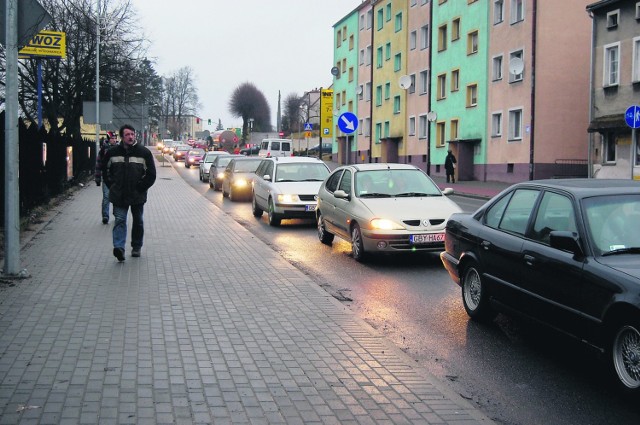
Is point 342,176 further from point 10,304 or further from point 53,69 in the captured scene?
A: point 53,69

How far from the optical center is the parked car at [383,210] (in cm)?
1081

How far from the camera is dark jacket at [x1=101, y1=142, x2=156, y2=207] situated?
1051cm

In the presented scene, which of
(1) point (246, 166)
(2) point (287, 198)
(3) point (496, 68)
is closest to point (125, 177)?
(2) point (287, 198)

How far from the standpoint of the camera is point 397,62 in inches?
2243

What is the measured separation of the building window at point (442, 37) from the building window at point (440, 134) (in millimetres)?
4852

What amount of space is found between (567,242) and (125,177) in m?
6.86

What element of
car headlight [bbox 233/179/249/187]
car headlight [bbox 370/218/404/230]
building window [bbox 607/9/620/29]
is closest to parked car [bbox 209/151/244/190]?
car headlight [bbox 233/179/249/187]

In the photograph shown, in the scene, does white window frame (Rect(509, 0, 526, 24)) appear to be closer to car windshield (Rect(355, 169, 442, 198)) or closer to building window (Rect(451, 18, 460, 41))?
building window (Rect(451, 18, 460, 41))

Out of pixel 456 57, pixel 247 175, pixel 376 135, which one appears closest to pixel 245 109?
pixel 376 135

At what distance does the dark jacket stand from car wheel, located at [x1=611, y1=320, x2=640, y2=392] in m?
7.17

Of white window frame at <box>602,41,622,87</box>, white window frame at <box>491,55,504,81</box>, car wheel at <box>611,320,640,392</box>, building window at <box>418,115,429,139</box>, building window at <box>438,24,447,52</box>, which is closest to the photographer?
car wheel at <box>611,320,640,392</box>

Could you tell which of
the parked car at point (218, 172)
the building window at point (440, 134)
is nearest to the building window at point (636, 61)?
the parked car at point (218, 172)

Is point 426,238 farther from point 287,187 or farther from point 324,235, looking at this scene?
point 287,187

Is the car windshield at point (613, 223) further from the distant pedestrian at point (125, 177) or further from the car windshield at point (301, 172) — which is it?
the car windshield at point (301, 172)
